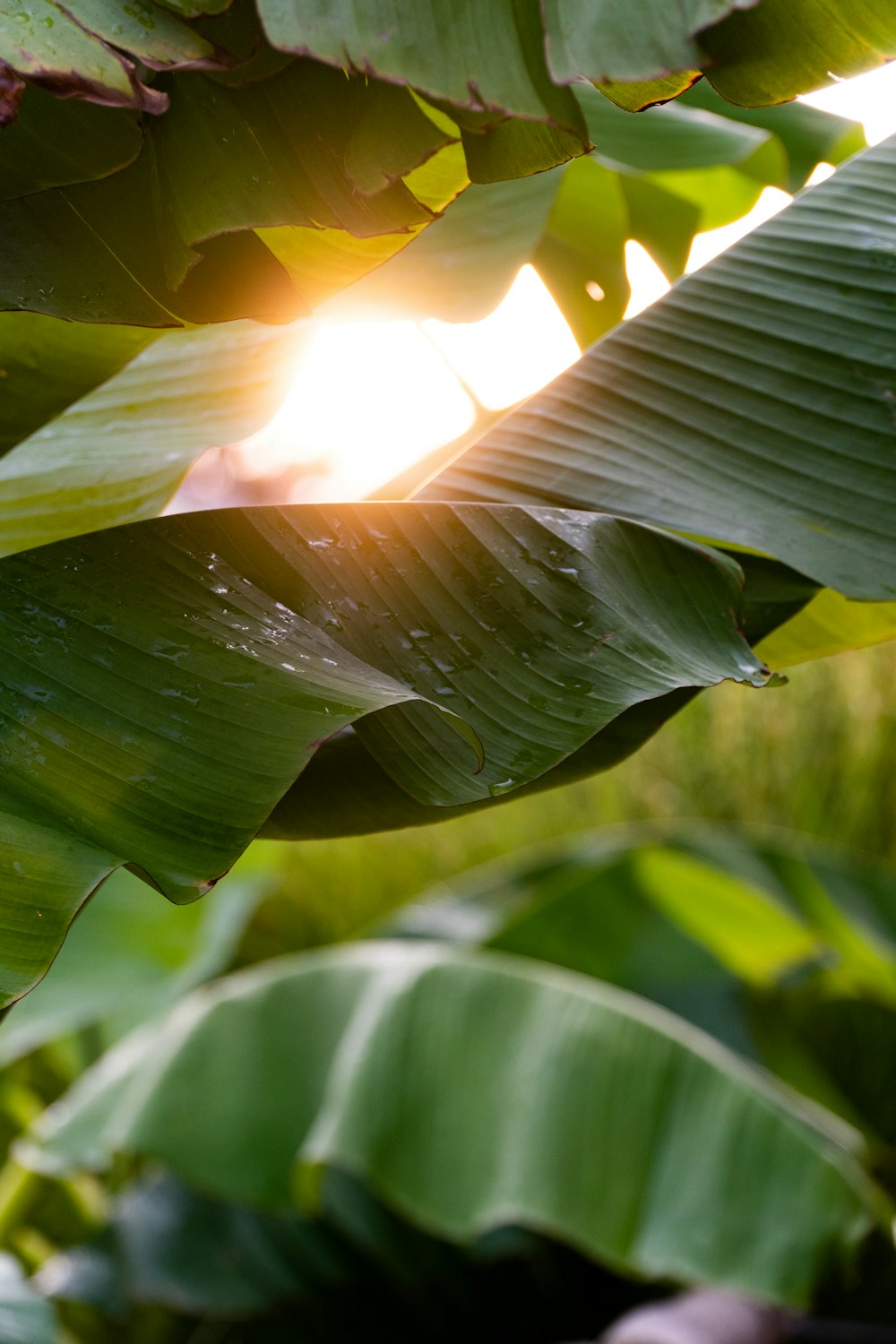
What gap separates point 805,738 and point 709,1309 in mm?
1672

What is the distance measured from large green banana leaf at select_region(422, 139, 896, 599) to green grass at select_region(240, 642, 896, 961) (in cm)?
237

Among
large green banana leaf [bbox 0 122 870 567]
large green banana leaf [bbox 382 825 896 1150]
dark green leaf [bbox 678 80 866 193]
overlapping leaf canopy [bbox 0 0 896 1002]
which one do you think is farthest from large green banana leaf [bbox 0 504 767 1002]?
large green banana leaf [bbox 382 825 896 1150]

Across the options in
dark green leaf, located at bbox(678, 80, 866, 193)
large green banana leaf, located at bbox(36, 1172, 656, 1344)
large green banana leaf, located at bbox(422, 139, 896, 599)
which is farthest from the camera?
large green banana leaf, located at bbox(36, 1172, 656, 1344)

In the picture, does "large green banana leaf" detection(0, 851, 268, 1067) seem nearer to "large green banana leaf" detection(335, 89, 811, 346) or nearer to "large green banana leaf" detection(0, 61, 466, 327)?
"large green banana leaf" detection(335, 89, 811, 346)

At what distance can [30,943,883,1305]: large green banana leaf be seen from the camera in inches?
53.9

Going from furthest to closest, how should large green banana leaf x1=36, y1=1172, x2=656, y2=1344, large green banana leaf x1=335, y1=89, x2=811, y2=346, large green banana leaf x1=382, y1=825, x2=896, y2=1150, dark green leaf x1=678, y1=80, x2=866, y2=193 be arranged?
large green banana leaf x1=36, y1=1172, x2=656, y2=1344 → large green banana leaf x1=382, y1=825, x2=896, y2=1150 → dark green leaf x1=678, y1=80, x2=866, y2=193 → large green banana leaf x1=335, y1=89, x2=811, y2=346

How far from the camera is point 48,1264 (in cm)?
216

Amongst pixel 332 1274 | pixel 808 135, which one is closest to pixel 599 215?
pixel 808 135

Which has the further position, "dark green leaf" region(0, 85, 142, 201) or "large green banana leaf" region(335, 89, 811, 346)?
"large green banana leaf" region(335, 89, 811, 346)

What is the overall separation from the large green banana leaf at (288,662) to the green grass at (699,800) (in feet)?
8.12

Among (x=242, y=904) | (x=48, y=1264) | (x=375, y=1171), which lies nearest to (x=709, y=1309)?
(x=375, y=1171)

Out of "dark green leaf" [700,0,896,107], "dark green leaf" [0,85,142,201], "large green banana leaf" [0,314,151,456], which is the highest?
"dark green leaf" [0,85,142,201]

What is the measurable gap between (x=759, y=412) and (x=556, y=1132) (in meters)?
1.06

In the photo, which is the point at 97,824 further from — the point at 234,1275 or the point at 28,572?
the point at 234,1275
